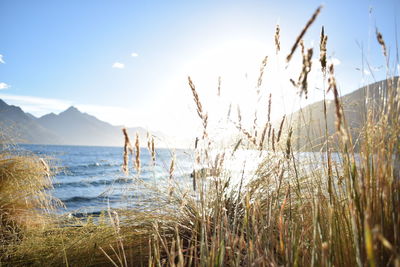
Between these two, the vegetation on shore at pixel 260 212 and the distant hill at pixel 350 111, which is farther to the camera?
the distant hill at pixel 350 111

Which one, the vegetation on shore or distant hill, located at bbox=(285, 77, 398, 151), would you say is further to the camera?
distant hill, located at bbox=(285, 77, 398, 151)

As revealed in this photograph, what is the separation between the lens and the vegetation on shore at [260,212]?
983 millimetres

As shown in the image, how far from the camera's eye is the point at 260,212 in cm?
146

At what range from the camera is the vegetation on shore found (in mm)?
983

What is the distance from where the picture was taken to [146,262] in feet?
7.14

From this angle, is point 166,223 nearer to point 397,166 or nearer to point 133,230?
point 133,230

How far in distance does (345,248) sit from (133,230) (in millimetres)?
1793

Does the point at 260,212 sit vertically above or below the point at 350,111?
below

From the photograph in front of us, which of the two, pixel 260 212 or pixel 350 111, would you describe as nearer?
pixel 260 212

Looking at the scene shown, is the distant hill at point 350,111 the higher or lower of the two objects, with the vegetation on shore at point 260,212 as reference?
higher

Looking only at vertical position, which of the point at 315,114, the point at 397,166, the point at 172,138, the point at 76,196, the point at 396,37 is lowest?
the point at 76,196

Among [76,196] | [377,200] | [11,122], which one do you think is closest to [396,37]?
[377,200]

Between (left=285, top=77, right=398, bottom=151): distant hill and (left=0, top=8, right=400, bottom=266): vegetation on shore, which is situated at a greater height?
(left=285, top=77, right=398, bottom=151): distant hill

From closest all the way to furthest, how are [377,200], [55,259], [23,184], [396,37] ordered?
[377,200]
[396,37]
[55,259]
[23,184]
